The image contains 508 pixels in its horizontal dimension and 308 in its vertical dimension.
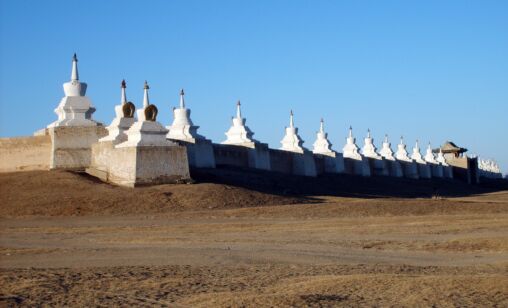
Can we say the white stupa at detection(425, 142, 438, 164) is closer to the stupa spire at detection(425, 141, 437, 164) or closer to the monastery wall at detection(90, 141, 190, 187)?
the stupa spire at detection(425, 141, 437, 164)

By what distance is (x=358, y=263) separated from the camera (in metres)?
12.1

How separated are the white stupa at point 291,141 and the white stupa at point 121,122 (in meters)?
15.6

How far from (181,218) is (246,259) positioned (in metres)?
9.37

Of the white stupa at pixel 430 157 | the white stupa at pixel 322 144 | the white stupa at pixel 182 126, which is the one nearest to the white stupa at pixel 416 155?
the white stupa at pixel 430 157

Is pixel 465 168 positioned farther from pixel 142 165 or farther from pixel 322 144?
pixel 142 165

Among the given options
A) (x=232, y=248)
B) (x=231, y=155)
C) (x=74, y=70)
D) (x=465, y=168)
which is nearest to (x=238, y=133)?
(x=231, y=155)

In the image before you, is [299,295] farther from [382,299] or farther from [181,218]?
[181,218]

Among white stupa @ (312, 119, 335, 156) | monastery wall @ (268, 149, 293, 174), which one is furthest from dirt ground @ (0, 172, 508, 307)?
white stupa @ (312, 119, 335, 156)

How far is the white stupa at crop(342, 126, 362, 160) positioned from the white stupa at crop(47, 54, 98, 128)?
85.7 ft

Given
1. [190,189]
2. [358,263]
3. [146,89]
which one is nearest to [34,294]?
[358,263]

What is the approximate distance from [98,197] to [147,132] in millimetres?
4841

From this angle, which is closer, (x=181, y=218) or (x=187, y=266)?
(x=187, y=266)

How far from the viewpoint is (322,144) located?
51.0m

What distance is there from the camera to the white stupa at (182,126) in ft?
117
